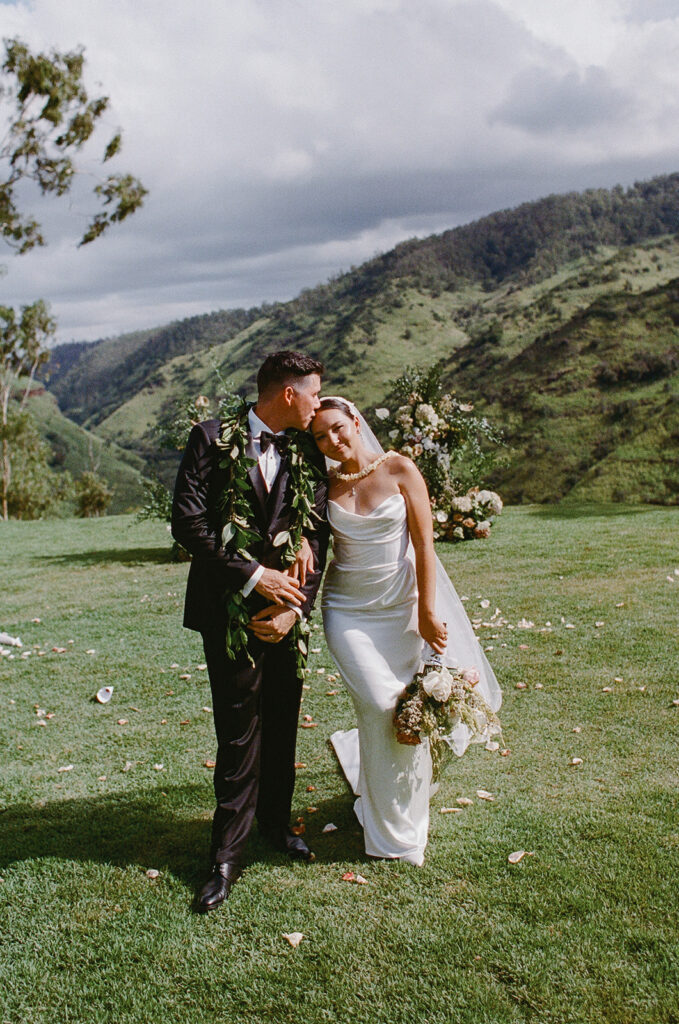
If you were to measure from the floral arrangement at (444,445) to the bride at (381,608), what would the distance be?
9.21m

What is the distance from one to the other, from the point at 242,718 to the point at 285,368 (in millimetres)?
1740

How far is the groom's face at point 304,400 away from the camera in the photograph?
12.5ft

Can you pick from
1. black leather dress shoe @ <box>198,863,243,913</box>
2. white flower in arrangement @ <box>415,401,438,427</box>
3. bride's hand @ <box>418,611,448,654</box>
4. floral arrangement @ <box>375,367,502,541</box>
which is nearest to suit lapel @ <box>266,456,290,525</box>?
bride's hand @ <box>418,611,448,654</box>

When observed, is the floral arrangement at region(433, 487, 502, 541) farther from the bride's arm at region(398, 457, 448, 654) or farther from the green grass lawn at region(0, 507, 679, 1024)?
the bride's arm at region(398, 457, 448, 654)

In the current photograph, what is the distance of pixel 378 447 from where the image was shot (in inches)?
181

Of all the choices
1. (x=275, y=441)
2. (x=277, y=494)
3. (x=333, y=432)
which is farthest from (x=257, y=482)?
(x=333, y=432)

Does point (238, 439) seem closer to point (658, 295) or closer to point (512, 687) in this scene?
point (512, 687)

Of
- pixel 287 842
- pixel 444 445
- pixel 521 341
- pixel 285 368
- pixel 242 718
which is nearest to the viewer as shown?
pixel 285 368

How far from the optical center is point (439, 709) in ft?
13.1

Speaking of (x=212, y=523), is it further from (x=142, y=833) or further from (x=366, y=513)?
(x=142, y=833)

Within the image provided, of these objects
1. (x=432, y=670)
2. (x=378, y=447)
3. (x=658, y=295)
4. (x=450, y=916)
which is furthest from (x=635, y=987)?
(x=658, y=295)

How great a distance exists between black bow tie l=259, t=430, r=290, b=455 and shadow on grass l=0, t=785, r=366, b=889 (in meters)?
2.23

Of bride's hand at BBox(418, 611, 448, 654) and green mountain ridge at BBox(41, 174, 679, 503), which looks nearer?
bride's hand at BBox(418, 611, 448, 654)

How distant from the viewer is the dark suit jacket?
3756mm
